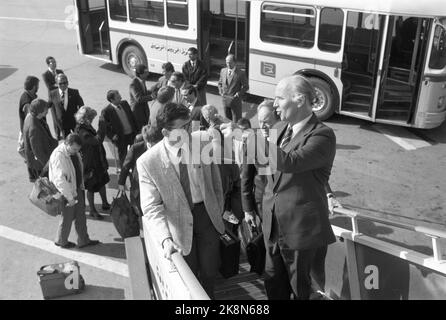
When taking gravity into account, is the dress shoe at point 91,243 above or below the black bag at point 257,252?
below

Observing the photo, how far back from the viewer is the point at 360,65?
10.4m

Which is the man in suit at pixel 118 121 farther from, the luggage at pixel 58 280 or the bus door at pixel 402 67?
the bus door at pixel 402 67

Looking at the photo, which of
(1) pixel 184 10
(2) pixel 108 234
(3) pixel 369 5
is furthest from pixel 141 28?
(2) pixel 108 234

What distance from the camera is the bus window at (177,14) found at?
11398 mm

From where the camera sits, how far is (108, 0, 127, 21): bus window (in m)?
12.5

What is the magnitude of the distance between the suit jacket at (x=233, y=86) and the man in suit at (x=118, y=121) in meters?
2.55

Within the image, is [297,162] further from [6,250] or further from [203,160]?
[6,250]

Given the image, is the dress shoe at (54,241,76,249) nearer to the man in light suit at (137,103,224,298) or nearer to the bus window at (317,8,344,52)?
the man in light suit at (137,103,224,298)

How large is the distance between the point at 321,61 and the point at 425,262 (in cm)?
672

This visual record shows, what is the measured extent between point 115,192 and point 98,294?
8.17ft

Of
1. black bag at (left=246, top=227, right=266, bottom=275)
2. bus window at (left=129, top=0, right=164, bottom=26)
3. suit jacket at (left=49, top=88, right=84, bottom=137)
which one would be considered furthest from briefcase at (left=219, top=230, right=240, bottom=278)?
bus window at (left=129, top=0, right=164, bottom=26)

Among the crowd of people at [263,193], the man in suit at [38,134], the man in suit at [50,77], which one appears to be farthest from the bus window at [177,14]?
the crowd of people at [263,193]

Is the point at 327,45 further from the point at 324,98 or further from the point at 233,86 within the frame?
the point at 233,86

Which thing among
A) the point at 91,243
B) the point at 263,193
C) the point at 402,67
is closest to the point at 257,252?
the point at 263,193
